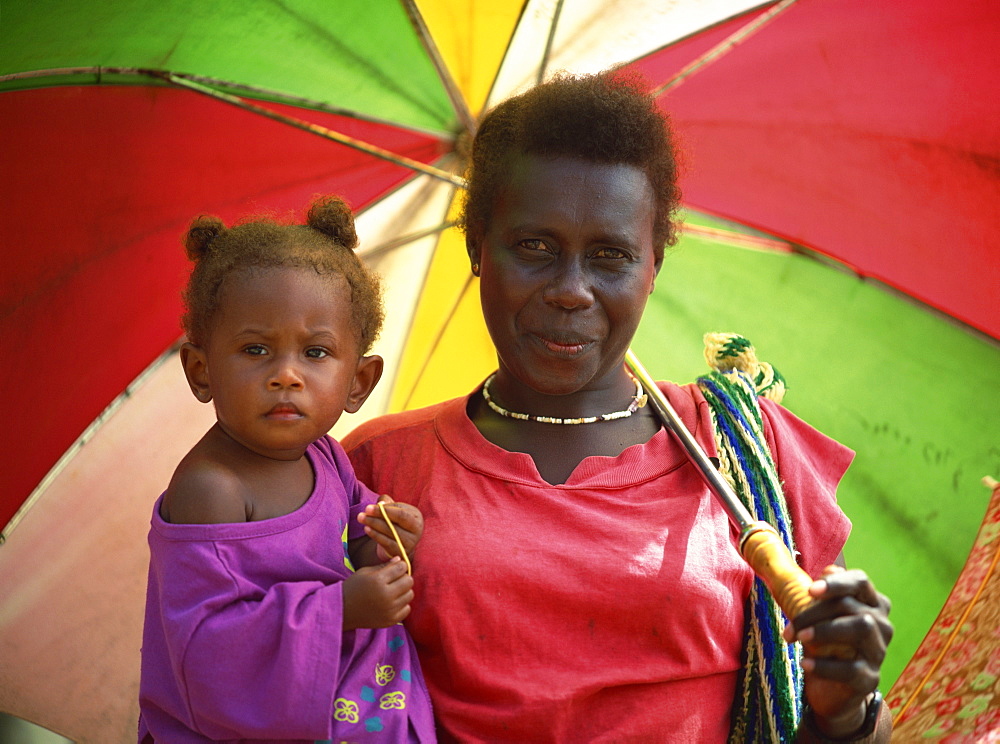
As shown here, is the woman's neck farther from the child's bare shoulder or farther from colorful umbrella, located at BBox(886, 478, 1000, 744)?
colorful umbrella, located at BBox(886, 478, 1000, 744)

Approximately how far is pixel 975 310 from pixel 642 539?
3.23ft

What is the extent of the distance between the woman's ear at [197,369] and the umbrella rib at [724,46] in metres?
1.24

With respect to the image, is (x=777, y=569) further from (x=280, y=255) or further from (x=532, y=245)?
(x=280, y=255)

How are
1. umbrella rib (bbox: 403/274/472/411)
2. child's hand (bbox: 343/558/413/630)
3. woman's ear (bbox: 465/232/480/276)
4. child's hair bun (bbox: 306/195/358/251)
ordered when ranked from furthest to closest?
umbrella rib (bbox: 403/274/472/411), woman's ear (bbox: 465/232/480/276), child's hair bun (bbox: 306/195/358/251), child's hand (bbox: 343/558/413/630)

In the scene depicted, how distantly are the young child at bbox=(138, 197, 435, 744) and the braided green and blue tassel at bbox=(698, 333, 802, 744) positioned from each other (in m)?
0.68

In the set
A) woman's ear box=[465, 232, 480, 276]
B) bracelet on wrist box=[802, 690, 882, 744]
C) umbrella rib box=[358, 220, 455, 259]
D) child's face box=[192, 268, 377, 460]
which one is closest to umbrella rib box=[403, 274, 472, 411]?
umbrella rib box=[358, 220, 455, 259]

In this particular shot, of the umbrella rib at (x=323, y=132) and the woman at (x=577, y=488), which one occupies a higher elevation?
the umbrella rib at (x=323, y=132)

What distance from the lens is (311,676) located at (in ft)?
5.51

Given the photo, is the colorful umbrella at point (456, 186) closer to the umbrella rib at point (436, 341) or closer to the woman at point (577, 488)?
the woman at point (577, 488)

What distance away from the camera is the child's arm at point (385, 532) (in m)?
1.90

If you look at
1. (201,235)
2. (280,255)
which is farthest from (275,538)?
(201,235)

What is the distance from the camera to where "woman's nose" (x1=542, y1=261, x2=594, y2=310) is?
6.56 ft

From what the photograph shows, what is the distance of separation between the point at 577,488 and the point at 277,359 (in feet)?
2.28

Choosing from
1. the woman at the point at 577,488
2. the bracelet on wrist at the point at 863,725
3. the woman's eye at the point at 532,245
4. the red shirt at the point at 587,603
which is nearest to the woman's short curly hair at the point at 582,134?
the woman at the point at 577,488
